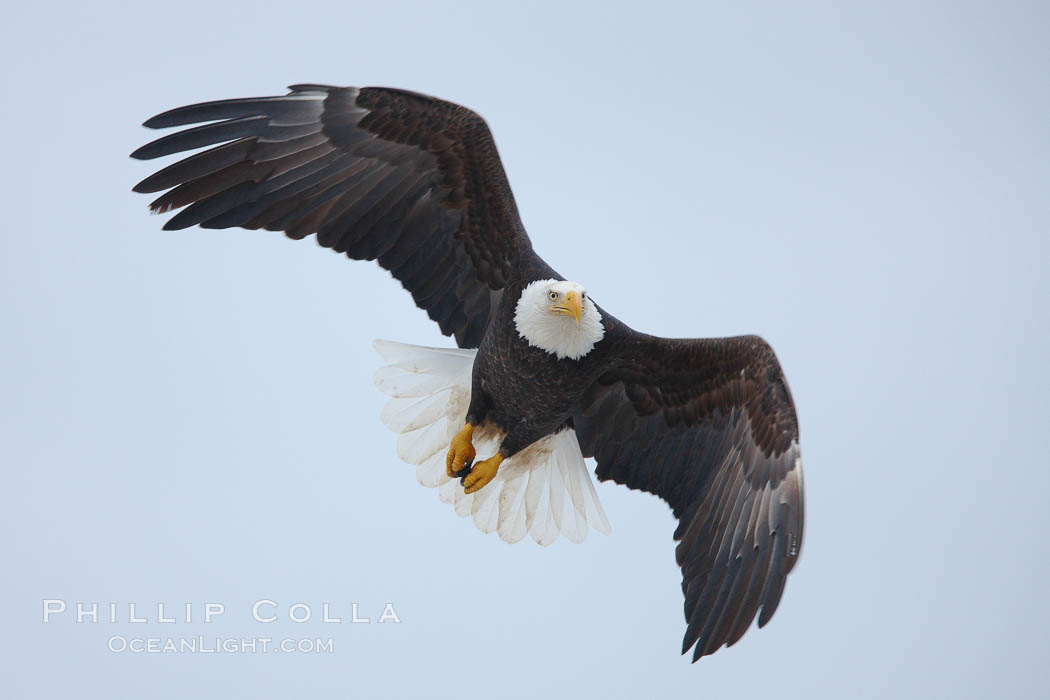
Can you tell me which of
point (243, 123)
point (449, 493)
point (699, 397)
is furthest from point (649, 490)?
point (243, 123)

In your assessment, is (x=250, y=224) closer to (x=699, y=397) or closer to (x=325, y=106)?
(x=325, y=106)

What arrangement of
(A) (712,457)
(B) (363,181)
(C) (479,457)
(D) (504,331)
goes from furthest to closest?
(C) (479,457), (A) (712,457), (B) (363,181), (D) (504,331)

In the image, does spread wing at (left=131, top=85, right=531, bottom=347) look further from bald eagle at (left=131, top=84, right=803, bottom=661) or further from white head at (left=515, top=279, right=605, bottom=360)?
white head at (left=515, top=279, right=605, bottom=360)

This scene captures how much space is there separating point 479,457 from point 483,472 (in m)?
0.17

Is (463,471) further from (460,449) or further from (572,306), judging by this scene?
(572,306)

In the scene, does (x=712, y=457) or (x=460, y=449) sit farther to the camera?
(x=460, y=449)

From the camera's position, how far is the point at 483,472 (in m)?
6.93

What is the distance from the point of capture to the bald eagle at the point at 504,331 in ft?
20.7

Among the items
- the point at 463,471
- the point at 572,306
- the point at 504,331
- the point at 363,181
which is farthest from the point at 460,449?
the point at 363,181

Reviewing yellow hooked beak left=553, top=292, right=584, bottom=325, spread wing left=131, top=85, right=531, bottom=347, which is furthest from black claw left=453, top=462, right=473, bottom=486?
yellow hooked beak left=553, top=292, right=584, bottom=325

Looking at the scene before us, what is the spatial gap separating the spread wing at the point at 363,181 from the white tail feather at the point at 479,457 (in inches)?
21.3

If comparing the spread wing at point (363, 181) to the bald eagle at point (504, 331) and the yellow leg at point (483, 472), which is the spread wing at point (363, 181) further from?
the yellow leg at point (483, 472)

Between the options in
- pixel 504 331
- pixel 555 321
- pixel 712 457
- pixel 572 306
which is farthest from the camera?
pixel 712 457

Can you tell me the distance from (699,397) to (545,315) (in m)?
0.96
